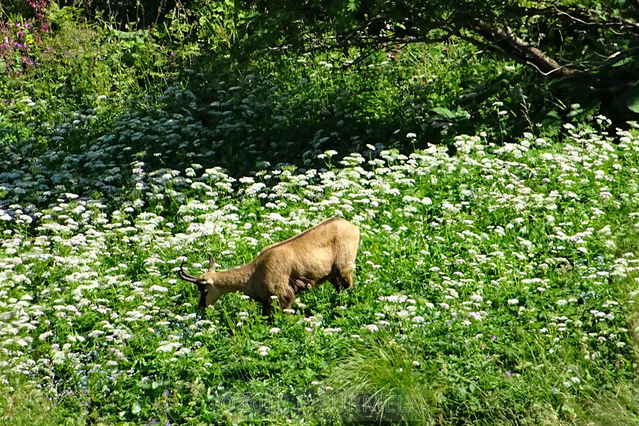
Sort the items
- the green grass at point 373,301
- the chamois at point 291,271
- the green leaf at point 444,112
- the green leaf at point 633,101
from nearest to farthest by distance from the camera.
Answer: the green grass at point 373,301 → the chamois at point 291,271 → the green leaf at point 633,101 → the green leaf at point 444,112

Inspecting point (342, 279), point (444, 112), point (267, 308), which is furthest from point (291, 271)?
point (444, 112)

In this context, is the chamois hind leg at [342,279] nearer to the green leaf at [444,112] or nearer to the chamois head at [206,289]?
the chamois head at [206,289]

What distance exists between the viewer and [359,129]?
39.2ft

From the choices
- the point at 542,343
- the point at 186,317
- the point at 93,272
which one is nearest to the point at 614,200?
the point at 542,343

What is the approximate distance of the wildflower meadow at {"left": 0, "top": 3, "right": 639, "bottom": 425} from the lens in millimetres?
6477

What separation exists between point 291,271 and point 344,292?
0.57m

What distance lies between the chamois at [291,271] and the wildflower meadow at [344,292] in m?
0.16

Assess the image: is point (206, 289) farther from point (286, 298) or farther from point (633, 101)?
point (633, 101)

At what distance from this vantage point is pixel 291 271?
7637 millimetres

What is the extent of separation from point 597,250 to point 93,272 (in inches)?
188

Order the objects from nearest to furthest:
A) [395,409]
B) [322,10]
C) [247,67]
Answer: [395,409] < [322,10] < [247,67]

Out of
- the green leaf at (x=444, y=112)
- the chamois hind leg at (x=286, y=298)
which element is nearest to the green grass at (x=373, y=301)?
the chamois hind leg at (x=286, y=298)

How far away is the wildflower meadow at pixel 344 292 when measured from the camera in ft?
21.2

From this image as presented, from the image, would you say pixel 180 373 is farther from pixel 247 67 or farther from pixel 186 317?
pixel 247 67
